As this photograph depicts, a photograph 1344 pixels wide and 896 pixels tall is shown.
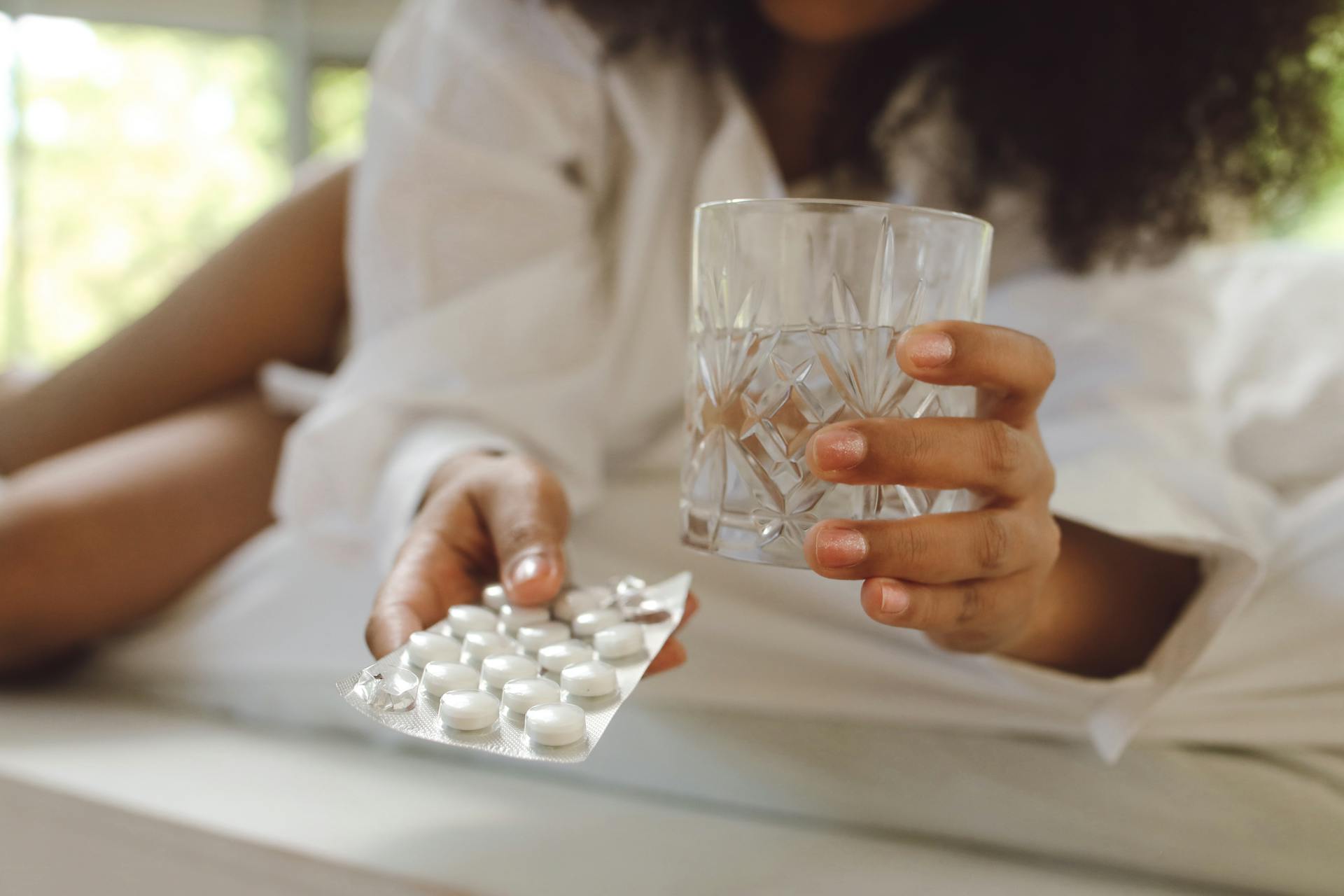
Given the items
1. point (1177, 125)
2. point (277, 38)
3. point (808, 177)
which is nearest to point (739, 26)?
point (808, 177)

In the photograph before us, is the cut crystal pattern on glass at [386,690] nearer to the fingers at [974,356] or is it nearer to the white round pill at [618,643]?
the white round pill at [618,643]

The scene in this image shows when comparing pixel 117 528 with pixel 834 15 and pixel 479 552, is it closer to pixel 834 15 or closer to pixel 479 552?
pixel 479 552

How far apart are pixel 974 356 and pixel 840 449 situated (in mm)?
61

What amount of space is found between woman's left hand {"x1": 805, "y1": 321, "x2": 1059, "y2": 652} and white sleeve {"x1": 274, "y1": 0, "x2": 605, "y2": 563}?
37 cm

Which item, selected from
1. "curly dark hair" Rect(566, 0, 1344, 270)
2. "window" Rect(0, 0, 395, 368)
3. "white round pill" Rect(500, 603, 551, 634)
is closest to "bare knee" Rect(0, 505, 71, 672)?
"white round pill" Rect(500, 603, 551, 634)

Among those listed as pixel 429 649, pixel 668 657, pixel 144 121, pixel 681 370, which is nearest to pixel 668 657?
pixel 668 657

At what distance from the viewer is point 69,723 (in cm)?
72

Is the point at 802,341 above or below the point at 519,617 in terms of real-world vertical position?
above

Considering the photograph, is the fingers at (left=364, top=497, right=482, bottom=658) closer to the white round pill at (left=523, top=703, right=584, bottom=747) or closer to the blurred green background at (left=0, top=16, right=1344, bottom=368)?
the white round pill at (left=523, top=703, right=584, bottom=747)

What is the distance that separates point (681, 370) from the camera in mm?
833

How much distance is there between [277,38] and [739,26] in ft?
9.66

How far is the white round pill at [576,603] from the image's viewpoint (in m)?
0.47

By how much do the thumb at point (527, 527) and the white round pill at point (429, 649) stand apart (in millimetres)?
50

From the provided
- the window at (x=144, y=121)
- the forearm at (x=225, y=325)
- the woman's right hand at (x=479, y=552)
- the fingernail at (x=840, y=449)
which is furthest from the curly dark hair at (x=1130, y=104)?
the window at (x=144, y=121)
